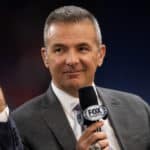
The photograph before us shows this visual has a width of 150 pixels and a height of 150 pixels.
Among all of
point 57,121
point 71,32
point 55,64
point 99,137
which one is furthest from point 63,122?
point 99,137

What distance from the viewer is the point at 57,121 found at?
1473 mm

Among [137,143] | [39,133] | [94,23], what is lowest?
[137,143]

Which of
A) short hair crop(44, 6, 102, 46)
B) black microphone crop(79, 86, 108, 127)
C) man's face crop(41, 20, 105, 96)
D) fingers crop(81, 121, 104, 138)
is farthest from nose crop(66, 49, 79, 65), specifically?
A: fingers crop(81, 121, 104, 138)

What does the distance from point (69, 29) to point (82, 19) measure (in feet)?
0.24

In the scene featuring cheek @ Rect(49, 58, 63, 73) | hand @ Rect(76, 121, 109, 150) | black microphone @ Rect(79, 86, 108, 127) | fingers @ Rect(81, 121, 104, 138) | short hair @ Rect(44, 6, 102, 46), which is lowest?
hand @ Rect(76, 121, 109, 150)

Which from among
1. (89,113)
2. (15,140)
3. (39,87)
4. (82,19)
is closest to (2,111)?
(15,140)

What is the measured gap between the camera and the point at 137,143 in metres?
1.53

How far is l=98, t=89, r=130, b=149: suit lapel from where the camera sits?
1.51 metres

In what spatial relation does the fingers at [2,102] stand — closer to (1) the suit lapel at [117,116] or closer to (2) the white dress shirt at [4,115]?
(2) the white dress shirt at [4,115]

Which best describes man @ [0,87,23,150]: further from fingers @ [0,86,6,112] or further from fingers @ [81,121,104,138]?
fingers @ [81,121,104,138]

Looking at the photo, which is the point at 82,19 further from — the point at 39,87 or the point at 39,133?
the point at 39,87

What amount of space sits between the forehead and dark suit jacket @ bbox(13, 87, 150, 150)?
0.21 m

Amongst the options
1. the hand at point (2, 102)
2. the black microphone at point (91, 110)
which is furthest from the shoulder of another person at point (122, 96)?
the hand at point (2, 102)

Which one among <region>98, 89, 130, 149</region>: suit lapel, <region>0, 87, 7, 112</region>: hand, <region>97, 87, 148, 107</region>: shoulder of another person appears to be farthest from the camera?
<region>97, 87, 148, 107</region>: shoulder of another person
